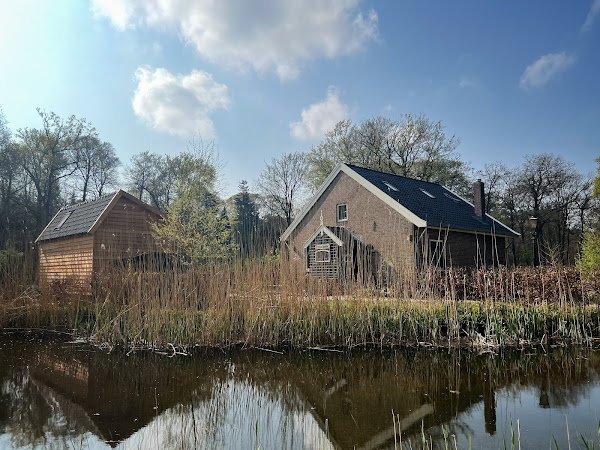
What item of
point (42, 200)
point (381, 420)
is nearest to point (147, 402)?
point (381, 420)

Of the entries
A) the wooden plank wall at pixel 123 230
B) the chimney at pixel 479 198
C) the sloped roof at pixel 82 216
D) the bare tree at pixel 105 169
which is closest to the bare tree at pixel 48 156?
the bare tree at pixel 105 169

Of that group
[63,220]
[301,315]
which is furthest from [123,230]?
[301,315]

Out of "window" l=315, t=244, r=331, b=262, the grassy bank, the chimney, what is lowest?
the grassy bank

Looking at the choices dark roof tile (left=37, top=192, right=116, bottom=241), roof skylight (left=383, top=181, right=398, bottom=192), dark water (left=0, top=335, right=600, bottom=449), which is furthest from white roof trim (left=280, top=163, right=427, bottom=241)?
dark water (left=0, top=335, right=600, bottom=449)

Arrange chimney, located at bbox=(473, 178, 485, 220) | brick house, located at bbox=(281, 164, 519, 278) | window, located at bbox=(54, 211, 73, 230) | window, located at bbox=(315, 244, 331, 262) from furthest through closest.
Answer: chimney, located at bbox=(473, 178, 485, 220)
window, located at bbox=(54, 211, 73, 230)
window, located at bbox=(315, 244, 331, 262)
brick house, located at bbox=(281, 164, 519, 278)

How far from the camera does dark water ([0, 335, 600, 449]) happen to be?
2.81 m

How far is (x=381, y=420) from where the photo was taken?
10.2 feet

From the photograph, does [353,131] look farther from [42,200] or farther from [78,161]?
[42,200]

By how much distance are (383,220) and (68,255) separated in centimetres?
1156

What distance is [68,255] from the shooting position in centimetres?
1384

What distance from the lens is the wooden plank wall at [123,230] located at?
40.9ft

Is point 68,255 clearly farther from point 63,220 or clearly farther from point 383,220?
point 383,220

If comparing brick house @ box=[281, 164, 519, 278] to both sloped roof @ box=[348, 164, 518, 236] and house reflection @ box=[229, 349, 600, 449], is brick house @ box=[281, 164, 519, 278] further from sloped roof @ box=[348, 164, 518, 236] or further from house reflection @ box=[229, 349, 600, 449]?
house reflection @ box=[229, 349, 600, 449]

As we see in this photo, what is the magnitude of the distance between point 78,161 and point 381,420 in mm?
23924
